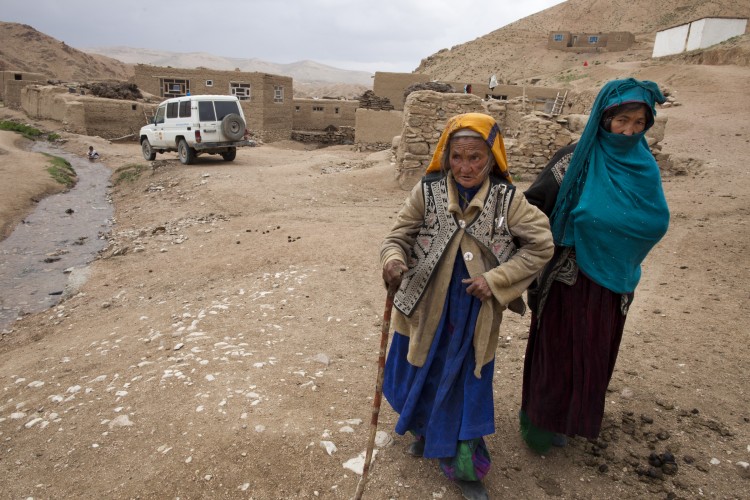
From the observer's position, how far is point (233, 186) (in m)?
10.4

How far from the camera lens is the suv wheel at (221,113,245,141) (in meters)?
13.2

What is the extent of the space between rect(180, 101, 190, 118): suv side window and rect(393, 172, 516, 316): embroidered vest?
41.9 feet

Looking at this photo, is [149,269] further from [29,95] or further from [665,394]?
[29,95]

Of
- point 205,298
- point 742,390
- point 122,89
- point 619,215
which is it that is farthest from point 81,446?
point 122,89

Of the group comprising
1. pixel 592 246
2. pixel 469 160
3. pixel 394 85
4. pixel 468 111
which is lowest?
pixel 592 246

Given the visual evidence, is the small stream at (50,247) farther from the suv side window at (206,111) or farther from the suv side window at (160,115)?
the suv side window at (206,111)

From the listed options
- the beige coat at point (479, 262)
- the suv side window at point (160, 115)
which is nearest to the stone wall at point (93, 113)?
the suv side window at point (160, 115)

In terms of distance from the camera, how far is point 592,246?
207cm

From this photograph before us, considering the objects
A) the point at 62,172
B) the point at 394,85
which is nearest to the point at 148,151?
the point at 62,172

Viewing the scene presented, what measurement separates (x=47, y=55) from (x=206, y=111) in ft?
157

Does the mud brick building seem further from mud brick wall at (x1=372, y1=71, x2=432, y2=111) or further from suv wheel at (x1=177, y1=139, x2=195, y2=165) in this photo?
suv wheel at (x1=177, y1=139, x2=195, y2=165)

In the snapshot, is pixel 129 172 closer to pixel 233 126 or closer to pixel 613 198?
pixel 233 126

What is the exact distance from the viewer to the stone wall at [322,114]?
24953mm

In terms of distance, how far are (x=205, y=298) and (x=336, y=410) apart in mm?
2602
